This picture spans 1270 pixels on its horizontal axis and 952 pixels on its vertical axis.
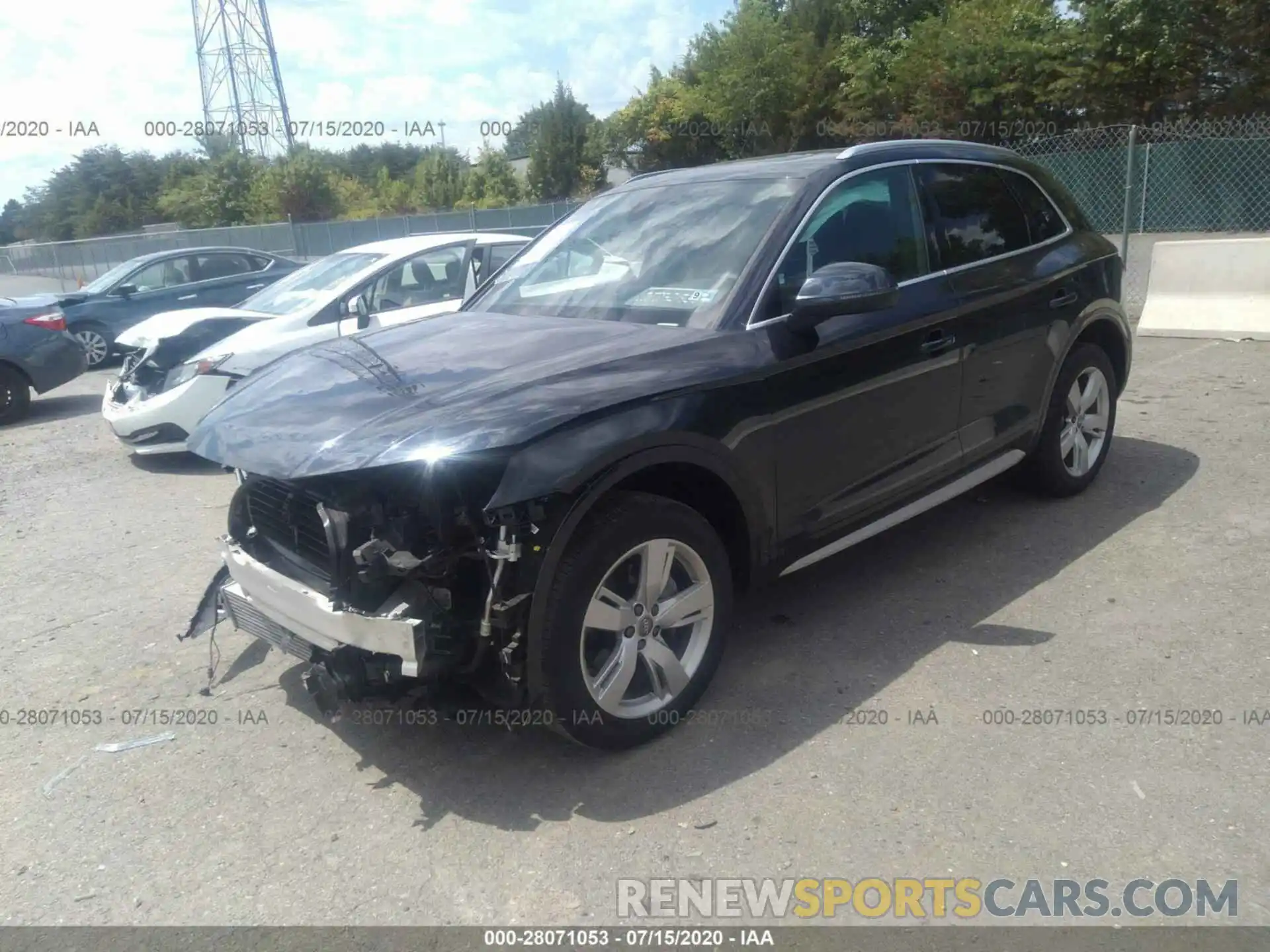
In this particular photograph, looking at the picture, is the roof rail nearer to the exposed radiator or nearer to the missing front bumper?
the missing front bumper

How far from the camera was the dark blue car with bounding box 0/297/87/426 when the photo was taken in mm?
10172

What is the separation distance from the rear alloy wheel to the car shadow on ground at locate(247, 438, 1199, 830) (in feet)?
34.9

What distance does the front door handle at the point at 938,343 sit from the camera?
4258 millimetres

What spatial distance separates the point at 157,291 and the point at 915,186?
11.4 metres

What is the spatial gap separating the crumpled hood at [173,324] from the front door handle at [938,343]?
5527mm

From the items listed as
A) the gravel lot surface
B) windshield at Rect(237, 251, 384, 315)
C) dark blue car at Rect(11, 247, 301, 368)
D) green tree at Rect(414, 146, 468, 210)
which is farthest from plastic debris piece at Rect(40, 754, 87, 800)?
green tree at Rect(414, 146, 468, 210)

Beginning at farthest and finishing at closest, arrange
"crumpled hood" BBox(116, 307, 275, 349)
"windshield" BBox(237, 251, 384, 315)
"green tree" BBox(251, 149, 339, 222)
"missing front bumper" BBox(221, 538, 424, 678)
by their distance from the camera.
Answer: "green tree" BBox(251, 149, 339, 222), "windshield" BBox(237, 251, 384, 315), "crumpled hood" BBox(116, 307, 275, 349), "missing front bumper" BBox(221, 538, 424, 678)

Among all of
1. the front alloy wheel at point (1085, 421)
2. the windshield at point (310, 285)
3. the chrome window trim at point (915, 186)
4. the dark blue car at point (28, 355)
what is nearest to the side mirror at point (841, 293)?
the chrome window trim at point (915, 186)

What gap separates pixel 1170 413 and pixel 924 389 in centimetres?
399

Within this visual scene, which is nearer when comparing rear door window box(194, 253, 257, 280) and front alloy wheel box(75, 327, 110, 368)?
front alloy wheel box(75, 327, 110, 368)

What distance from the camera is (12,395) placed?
10.3 metres

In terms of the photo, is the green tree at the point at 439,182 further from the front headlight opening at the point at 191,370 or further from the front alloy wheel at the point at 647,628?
the front alloy wheel at the point at 647,628

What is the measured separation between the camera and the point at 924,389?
168 inches

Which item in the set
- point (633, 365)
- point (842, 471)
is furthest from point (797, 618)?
point (633, 365)
